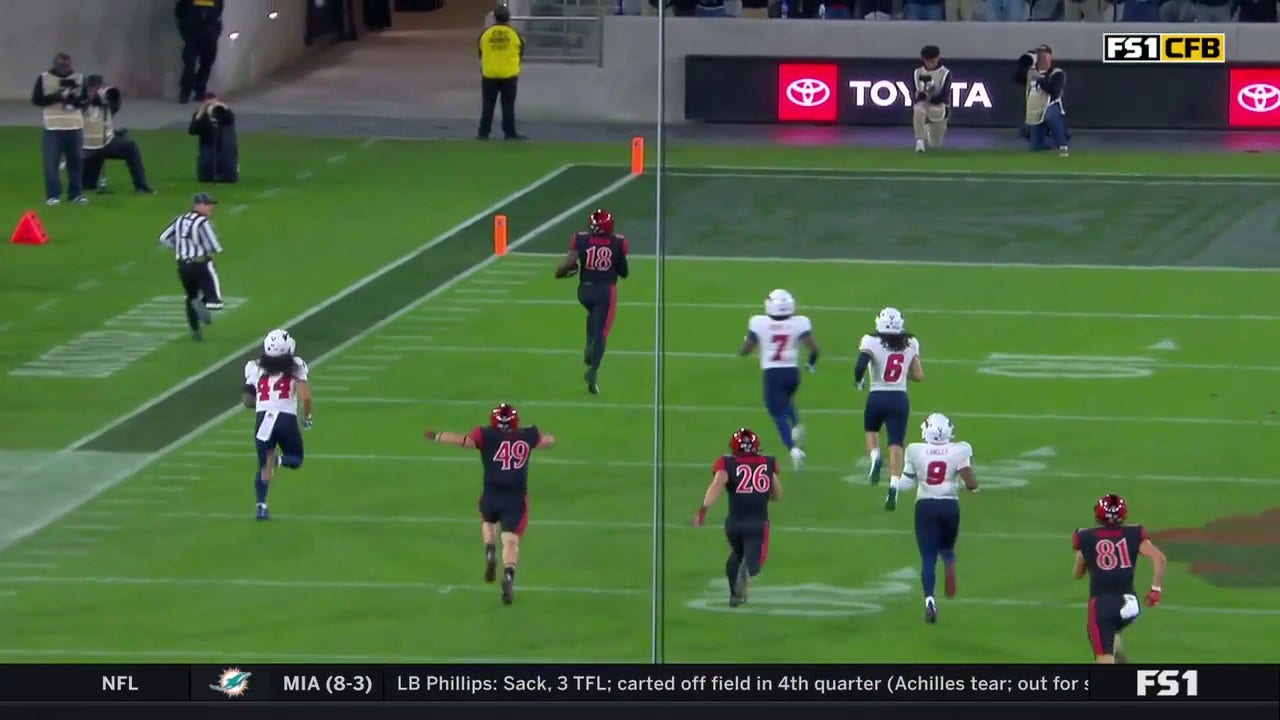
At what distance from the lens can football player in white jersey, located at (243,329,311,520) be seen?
18.8 m

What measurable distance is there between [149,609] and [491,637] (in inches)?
92.4

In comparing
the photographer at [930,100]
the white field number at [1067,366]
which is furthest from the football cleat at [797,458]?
the photographer at [930,100]

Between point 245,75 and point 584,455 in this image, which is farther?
point 245,75

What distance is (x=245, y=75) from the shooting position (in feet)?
140

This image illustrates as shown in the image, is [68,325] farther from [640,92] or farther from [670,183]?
[640,92]

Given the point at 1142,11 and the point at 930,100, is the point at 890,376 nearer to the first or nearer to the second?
the point at 930,100

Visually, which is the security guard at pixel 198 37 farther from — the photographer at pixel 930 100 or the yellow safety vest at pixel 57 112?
the photographer at pixel 930 100

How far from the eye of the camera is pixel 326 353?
24859 millimetres
